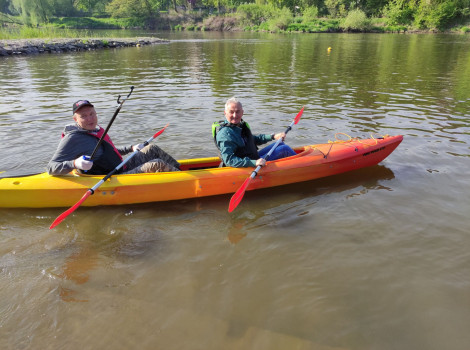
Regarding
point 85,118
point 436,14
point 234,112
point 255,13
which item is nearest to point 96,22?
point 255,13

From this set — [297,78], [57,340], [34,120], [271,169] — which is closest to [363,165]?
[271,169]

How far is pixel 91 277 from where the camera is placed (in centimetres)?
329

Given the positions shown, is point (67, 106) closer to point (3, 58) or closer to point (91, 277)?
point (91, 277)

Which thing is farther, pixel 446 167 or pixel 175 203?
pixel 446 167

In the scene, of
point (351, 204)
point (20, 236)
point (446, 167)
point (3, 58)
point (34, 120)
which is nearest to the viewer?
point (20, 236)

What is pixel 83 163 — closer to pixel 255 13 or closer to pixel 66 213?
pixel 66 213

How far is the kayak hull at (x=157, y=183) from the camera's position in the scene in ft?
14.2

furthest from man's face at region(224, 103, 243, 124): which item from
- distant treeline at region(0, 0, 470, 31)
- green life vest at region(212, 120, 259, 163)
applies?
distant treeline at region(0, 0, 470, 31)

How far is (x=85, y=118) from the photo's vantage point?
4031mm

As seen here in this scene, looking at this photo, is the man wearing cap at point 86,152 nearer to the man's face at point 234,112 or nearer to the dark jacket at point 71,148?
the dark jacket at point 71,148

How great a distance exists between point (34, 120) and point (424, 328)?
874 cm

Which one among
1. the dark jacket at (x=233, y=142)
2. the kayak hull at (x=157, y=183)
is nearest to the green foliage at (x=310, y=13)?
the kayak hull at (x=157, y=183)

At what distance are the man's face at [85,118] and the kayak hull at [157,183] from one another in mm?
678

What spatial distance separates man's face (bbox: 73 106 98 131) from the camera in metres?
3.99
